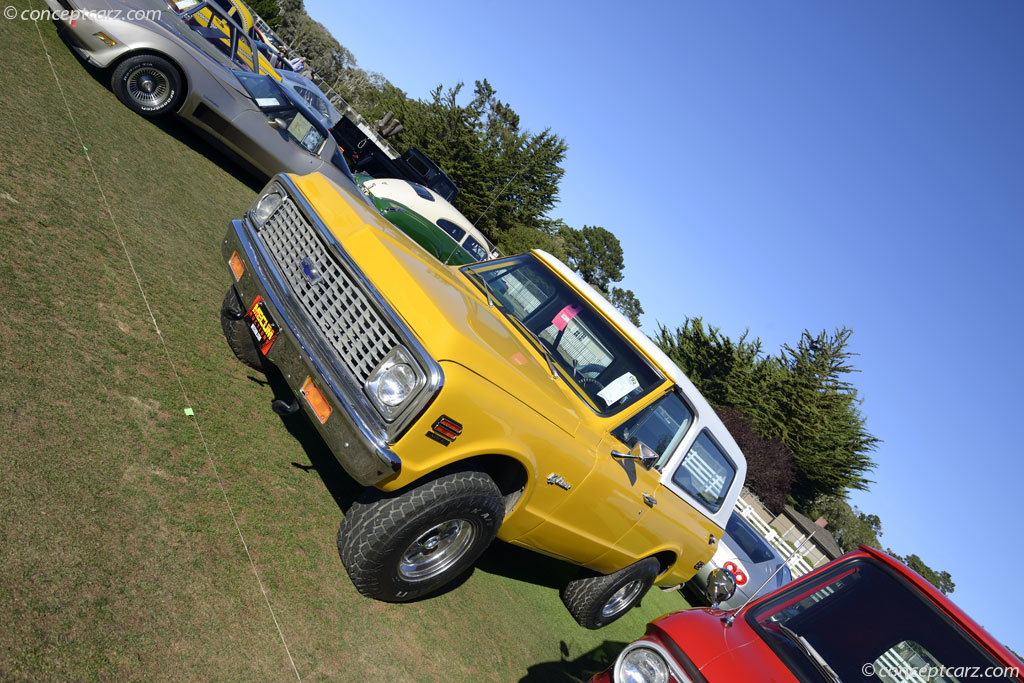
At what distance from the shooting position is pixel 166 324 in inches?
192

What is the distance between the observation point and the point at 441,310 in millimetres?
3518

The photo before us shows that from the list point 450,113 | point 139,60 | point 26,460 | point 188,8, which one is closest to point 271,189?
point 26,460

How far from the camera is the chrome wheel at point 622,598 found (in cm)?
557

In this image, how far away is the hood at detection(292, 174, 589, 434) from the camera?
3.40 meters

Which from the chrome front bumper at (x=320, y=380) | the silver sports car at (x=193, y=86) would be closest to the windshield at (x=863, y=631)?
the chrome front bumper at (x=320, y=380)

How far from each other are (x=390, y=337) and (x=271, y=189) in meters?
1.78

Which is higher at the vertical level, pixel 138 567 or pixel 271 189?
pixel 271 189

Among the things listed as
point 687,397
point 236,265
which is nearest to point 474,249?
point 687,397

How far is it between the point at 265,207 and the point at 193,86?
509 cm

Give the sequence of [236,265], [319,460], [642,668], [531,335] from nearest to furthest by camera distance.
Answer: [642,668], [236,265], [531,335], [319,460]

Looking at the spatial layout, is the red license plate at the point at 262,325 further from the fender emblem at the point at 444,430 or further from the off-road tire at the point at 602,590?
the off-road tire at the point at 602,590

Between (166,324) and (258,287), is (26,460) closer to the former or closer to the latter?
(258,287)

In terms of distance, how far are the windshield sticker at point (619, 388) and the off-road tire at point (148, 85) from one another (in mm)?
7042

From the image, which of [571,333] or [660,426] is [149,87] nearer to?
[571,333]
